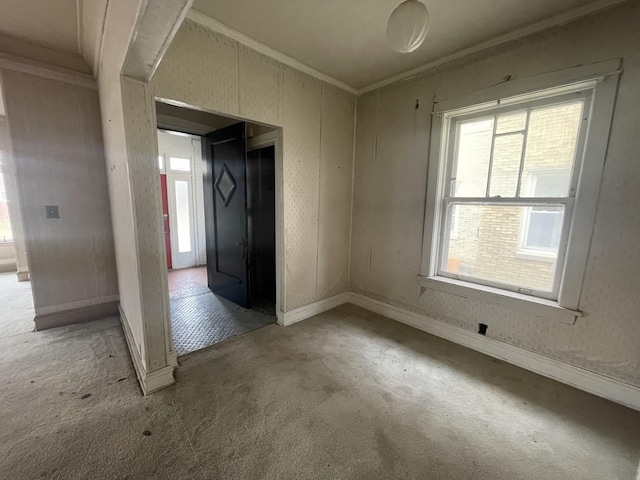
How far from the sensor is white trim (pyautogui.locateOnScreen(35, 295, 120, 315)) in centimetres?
264

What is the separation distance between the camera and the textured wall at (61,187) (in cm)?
247

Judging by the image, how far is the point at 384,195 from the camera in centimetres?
302

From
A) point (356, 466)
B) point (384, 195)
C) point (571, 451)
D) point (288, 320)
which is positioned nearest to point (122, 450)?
point (356, 466)

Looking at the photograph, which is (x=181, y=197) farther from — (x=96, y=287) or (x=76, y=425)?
(x=76, y=425)

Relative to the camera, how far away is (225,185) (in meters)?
3.21

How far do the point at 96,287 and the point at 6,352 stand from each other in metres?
0.86

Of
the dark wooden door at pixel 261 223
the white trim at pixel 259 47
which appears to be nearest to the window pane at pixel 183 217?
the dark wooden door at pixel 261 223

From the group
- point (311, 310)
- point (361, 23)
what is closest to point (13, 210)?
point (311, 310)

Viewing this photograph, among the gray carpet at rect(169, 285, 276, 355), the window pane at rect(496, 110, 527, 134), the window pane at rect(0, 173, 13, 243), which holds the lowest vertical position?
the gray carpet at rect(169, 285, 276, 355)

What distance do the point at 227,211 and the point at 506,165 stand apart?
2965 millimetres

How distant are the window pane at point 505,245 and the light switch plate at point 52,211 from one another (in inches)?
159

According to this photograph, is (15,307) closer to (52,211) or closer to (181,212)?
(52,211)

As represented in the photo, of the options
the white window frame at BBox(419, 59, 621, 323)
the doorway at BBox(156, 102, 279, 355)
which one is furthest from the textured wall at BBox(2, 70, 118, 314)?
the white window frame at BBox(419, 59, 621, 323)

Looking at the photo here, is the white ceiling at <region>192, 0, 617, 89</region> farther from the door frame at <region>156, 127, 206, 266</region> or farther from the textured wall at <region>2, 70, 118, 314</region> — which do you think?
the door frame at <region>156, 127, 206, 266</region>
